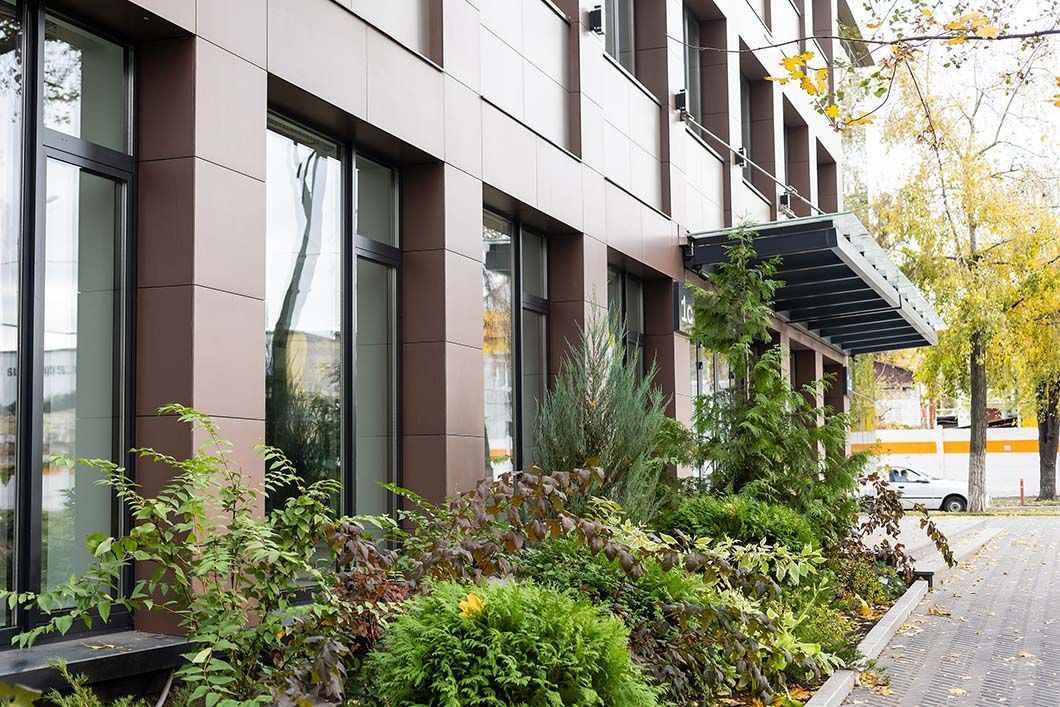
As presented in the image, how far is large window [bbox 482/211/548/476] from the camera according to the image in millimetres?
12055

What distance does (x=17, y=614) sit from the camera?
20.4ft

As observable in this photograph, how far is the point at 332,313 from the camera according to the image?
9.42 meters

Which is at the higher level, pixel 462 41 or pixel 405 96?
pixel 462 41

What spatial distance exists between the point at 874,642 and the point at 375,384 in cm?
476

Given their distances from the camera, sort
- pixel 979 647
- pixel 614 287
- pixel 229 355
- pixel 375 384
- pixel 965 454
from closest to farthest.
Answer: pixel 229 355, pixel 375 384, pixel 979 647, pixel 614 287, pixel 965 454

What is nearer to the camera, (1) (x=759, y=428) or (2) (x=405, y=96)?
(2) (x=405, y=96)

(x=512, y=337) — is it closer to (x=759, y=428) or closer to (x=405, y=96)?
(x=759, y=428)

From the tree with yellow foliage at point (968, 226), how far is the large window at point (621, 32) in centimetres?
1616

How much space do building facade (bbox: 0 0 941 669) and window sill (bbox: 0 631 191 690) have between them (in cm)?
28

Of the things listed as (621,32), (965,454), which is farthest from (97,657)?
(965,454)

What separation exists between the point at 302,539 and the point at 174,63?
3264 millimetres

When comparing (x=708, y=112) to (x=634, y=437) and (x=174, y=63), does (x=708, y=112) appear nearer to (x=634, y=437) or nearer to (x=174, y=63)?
(x=634, y=437)

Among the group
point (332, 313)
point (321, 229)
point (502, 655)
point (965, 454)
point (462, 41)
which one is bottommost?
point (965, 454)

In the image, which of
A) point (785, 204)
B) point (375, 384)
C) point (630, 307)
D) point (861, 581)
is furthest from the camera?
point (785, 204)
